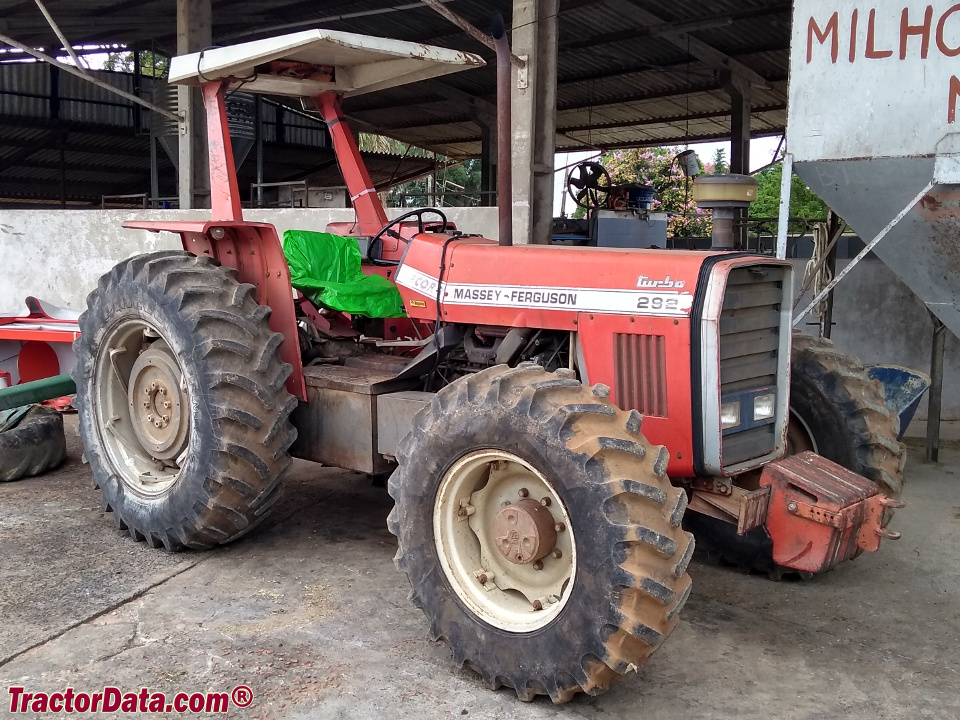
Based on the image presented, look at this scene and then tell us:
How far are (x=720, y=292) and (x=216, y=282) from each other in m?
2.35

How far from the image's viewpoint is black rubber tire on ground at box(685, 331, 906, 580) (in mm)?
4121

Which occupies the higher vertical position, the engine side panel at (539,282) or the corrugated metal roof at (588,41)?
the corrugated metal roof at (588,41)

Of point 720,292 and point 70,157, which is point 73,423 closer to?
point 720,292

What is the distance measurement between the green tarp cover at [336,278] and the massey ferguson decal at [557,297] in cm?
48

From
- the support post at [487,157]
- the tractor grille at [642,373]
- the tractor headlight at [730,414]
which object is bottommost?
the tractor headlight at [730,414]

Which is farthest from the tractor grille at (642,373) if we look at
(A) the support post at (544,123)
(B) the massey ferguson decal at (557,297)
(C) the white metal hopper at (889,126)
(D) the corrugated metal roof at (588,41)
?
(D) the corrugated metal roof at (588,41)

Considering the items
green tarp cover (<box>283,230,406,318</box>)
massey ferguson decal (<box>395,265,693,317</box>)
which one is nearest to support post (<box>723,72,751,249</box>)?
green tarp cover (<box>283,230,406,318</box>)

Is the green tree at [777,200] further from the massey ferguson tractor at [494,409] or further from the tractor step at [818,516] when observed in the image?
the tractor step at [818,516]

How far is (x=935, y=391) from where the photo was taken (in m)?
6.49

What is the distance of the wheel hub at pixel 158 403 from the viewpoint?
4395mm

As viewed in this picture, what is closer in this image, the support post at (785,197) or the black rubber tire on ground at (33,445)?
the black rubber tire on ground at (33,445)

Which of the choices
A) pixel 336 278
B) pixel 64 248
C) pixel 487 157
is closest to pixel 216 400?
pixel 336 278

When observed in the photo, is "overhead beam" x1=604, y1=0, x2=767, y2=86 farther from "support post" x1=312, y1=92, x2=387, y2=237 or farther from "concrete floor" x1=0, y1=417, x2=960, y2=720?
"concrete floor" x1=0, y1=417, x2=960, y2=720

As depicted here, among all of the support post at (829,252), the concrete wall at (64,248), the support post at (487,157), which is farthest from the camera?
the support post at (487,157)
